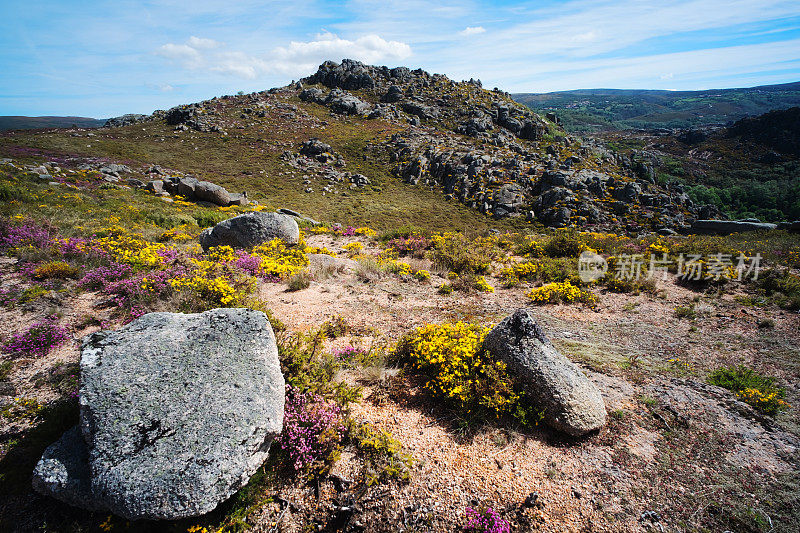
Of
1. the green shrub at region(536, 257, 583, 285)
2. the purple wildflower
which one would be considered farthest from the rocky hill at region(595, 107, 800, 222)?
the purple wildflower

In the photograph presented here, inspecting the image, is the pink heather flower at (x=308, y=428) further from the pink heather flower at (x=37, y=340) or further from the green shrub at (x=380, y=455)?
the pink heather flower at (x=37, y=340)

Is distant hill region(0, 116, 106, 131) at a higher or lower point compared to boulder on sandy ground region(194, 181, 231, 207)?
higher

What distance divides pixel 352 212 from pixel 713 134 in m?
153

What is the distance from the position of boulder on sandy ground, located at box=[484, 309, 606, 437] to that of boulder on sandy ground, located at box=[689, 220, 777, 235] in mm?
34023

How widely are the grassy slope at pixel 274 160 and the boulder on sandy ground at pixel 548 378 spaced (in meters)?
25.6

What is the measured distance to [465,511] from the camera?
3.76 metres

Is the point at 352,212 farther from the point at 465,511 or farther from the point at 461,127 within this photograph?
the point at 461,127

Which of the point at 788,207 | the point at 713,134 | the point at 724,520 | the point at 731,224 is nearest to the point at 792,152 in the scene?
the point at 713,134

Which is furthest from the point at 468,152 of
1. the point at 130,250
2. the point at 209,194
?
the point at 130,250

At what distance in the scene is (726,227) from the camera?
29.4 meters

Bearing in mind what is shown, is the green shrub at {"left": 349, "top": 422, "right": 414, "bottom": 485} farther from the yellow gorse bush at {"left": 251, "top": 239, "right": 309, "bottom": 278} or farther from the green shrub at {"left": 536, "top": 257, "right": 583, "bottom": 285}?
the green shrub at {"left": 536, "top": 257, "right": 583, "bottom": 285}

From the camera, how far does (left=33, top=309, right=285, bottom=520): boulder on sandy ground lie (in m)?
3.13

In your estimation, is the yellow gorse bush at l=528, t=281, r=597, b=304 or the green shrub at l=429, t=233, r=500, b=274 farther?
the green shrub at l=429, t=233, r=500, b=274

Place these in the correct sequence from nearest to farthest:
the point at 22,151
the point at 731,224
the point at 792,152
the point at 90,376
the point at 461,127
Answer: the point at 90,376
the point at 731,224
the point at 22,151
the point at 461,127
the point at 792,152
